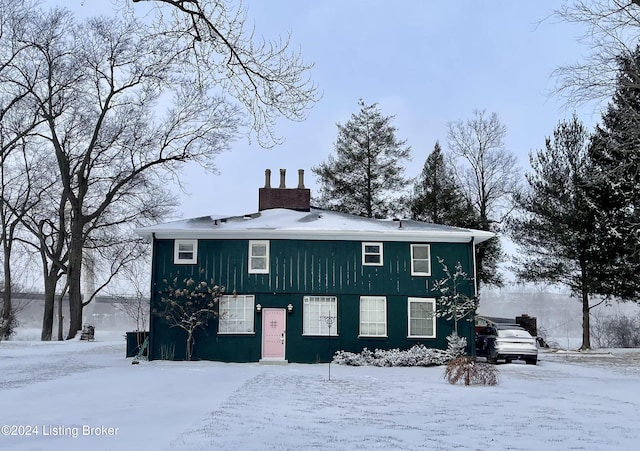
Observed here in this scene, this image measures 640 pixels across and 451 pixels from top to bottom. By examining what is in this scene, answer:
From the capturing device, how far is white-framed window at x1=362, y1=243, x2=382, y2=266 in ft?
72.1

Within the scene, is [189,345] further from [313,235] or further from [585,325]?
[585,325]

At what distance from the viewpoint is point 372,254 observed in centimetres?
2203

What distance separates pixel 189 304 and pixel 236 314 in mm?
1742

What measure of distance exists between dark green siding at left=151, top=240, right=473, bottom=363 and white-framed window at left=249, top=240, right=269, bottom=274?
0.62 ft

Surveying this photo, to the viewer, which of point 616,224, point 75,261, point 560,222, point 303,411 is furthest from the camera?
point 75,261

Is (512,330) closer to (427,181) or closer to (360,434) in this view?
(360,434)

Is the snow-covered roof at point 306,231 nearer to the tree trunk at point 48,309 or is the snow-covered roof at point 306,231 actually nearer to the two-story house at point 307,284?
the two-story house at point 307,284

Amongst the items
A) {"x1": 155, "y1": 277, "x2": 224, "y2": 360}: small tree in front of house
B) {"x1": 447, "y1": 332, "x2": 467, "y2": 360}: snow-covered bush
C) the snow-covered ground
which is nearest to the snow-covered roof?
{"x1": 155, "y1": 277, "x2": 224, "y2": 360}: small tree in front of house

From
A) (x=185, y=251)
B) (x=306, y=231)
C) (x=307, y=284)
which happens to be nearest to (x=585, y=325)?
(x=307, y=284)

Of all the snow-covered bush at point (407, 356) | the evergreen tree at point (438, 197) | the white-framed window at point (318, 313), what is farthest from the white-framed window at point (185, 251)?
the evergreen tree at point (438, 197)

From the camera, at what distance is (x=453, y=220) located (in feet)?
116

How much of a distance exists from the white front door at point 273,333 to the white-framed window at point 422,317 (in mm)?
4685

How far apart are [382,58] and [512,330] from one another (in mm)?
13749

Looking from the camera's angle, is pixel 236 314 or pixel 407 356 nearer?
pixel 407 356
